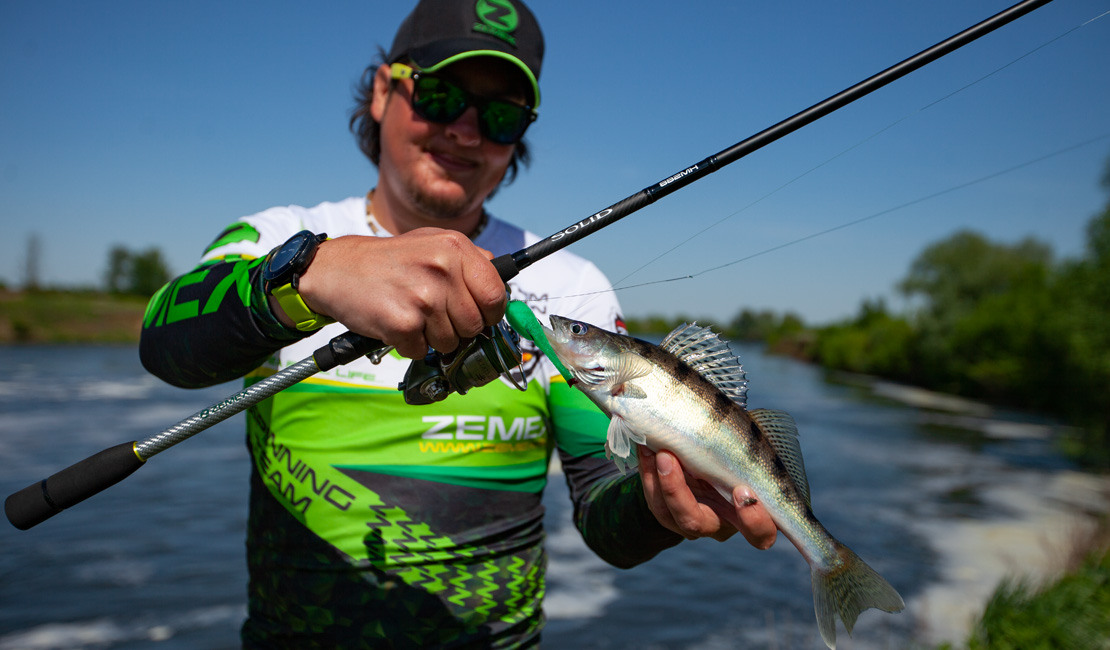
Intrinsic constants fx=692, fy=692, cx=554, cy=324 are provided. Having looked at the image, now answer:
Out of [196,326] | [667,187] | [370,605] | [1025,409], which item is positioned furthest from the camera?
[1025,409]

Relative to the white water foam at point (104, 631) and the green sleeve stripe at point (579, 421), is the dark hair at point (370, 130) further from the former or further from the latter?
the white water foam at point (104, 631)

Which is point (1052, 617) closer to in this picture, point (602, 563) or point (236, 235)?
point (236, 235)

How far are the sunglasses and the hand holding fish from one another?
148 centimetres

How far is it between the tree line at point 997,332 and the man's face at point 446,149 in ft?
3.28

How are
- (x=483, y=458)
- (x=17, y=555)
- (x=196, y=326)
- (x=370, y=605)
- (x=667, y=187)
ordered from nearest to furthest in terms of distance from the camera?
(x=196, y=326)
(x=667, y=187)
(x=370, y=605)
(x=483, y=458)
(x=17, y=555)

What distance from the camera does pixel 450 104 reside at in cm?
271

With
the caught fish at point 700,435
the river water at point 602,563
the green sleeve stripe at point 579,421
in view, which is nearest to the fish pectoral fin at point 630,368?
the caught fish at point 700,435

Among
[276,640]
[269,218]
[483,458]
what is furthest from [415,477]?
[269,218]

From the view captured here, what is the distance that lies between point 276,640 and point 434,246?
1.71 m

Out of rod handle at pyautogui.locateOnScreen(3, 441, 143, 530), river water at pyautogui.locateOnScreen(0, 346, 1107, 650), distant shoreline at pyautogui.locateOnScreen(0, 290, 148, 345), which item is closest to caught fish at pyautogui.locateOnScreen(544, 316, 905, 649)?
rod handle at pyautogui.locateOnScreen(3, 441, 143, 530)

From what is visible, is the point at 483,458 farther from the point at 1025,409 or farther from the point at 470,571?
the point at 1025,409

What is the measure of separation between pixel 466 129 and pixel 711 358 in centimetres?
133

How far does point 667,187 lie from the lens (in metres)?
2.16

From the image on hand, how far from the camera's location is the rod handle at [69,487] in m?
1.95
